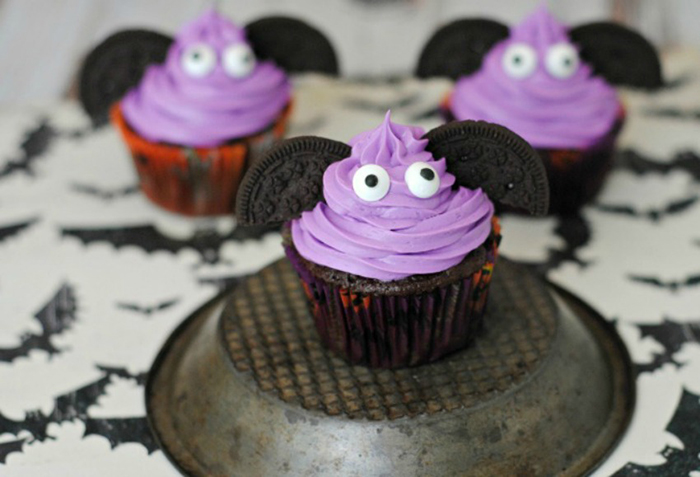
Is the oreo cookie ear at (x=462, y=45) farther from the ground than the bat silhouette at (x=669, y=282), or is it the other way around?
the oreo cookie ear at (x=462, y=45)

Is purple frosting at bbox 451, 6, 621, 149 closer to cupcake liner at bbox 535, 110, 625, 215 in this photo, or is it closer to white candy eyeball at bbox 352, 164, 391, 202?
cupcake liner at bbox 535, 110, 625, 215

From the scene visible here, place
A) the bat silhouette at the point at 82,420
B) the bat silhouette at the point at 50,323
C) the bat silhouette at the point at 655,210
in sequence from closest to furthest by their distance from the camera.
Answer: the bat silhouette at the point at 82,420, the bat silhouette at the point at 50,323, the bat silhouette at the point at 655,210

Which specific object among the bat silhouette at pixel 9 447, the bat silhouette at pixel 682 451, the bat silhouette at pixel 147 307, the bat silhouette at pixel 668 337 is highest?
the bat silhouette at pixel 682 451

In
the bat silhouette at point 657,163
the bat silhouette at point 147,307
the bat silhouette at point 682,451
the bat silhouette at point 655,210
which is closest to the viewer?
the bat silhouette at point 682,451

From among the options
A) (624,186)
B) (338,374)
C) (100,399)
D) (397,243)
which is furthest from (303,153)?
(624,186)

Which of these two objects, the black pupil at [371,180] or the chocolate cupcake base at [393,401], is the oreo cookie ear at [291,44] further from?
the black pupil at [371,180]

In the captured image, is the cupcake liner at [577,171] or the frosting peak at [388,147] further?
the cupcake liner at [577,171]

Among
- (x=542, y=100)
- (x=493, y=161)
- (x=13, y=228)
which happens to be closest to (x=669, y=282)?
(x=542, y=100)

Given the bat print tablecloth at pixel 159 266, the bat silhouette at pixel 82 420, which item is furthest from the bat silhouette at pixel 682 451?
the bat silhouette at pixel 82 420
